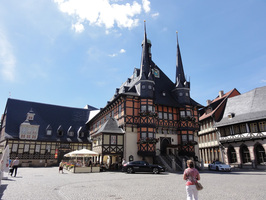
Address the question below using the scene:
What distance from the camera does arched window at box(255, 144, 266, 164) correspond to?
1134 inches

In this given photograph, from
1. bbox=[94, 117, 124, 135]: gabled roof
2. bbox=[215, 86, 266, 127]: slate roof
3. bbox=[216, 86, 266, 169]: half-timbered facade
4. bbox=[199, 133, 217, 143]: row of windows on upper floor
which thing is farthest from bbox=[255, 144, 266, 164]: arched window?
bbox=[94, 117, 124, 135]: gabled roof

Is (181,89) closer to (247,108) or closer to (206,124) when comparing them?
(247,108)

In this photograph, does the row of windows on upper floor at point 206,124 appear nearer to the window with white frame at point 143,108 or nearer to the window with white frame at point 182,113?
the window with white frame at point 182,113

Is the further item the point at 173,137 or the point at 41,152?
the point at 41,152

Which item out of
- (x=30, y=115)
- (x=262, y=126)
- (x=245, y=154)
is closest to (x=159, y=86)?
(x=262, y=126)

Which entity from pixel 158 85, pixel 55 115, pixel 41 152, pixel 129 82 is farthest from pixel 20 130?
pixel 158 85

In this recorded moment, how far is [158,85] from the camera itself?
34594 mm

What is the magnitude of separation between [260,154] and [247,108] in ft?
23.7

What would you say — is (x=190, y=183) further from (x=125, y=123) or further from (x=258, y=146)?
(x=258, y=146)

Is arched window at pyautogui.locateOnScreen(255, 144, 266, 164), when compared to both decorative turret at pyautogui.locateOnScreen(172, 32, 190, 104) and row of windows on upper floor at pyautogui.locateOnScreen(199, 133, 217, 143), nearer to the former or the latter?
row of windows on upper floor at pyautogui.locateOnScreen(199, 133, 217, 143)

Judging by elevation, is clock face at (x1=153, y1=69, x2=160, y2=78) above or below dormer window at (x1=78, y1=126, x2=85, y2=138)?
above

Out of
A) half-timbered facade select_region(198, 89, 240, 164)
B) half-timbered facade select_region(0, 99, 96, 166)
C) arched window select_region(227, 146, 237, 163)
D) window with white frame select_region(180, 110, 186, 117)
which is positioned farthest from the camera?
half-timbered facade select_region(0, 99, 96, 166)

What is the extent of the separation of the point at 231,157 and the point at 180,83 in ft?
47.8

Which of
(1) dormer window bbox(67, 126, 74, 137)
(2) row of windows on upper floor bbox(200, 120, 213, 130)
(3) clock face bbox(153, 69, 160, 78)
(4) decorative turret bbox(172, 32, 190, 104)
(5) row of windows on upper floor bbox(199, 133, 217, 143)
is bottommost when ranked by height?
(5) row of windows on upper floor bbox(199, 133, 217, 143)
